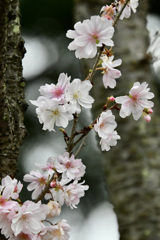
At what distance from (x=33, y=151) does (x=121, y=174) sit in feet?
8.99

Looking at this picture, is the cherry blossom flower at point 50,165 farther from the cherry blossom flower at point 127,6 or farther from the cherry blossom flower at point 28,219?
the cherry blossom flower at point 127,6

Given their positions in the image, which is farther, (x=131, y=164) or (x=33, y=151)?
(x=33, y=151)

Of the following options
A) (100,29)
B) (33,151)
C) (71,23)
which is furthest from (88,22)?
(33,151)

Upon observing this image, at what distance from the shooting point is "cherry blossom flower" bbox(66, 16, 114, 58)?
2.96 ft

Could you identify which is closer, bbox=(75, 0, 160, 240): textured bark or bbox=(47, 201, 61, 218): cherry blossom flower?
bbox=(47, 201, 61, 218): cherry blossom flower

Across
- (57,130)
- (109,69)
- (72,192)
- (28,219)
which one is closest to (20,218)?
(28,219)

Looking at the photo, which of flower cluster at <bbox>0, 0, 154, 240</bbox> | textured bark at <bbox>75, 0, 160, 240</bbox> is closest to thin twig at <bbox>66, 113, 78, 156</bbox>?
flower cluster at <bbox>0, 0, 154, 240</bbox>

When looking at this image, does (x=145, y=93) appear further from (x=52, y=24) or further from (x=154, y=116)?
(x=52, y=24)

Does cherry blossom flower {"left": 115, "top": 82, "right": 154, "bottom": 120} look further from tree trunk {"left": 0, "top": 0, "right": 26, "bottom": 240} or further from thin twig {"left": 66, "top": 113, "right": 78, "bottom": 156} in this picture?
tree trunk {"left": 0, "top": 0, "right": 26, "bottom": 240}

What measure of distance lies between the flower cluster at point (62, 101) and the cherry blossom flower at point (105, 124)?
39mm

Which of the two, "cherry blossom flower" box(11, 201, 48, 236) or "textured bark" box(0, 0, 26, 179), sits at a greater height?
"textured bark" box(0, 0, 26, 179)

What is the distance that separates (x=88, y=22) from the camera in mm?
911

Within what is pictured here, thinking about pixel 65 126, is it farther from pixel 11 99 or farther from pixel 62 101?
pixel 11 99

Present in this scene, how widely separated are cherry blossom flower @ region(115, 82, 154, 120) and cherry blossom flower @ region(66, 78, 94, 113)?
73mm
